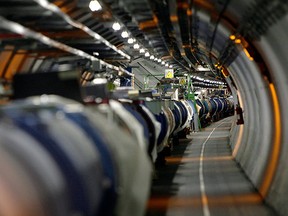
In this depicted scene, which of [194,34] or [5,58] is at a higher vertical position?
[194,34]

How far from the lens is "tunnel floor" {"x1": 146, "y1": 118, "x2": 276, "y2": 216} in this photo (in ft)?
38.6

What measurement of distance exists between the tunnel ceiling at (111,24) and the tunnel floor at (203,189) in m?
2.93

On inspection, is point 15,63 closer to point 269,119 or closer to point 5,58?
point 5,58

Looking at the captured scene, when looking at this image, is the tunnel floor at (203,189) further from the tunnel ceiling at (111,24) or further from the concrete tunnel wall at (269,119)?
the tunnel ceiling at (111,24)

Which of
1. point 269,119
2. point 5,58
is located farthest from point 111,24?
point 5,58

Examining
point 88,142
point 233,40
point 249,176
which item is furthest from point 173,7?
point 88,142

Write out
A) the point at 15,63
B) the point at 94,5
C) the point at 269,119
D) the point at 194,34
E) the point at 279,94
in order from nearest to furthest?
the point at 279,94, the point at 15,63, the point at 269,119, the point at 94,5, the point at 194,34

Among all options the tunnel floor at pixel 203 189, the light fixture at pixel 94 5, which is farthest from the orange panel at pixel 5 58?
the light fixture at pixel 94 5

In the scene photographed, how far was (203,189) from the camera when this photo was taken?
1431cm

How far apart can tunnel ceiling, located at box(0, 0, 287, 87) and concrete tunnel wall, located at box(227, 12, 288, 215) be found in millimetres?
310

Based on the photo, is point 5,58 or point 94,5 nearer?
point 5,58

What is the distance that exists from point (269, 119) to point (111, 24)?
5.50 metres

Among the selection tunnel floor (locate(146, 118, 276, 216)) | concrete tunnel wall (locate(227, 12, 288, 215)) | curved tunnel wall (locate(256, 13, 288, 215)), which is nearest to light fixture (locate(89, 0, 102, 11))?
concrete tunnel wall (locate(227, 12, 288, 215))

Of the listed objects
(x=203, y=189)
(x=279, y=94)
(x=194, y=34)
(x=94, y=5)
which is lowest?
(x=203, y=189)
